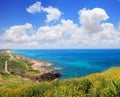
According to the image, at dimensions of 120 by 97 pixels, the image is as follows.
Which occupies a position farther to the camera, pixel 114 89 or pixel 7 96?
pixel 7 96

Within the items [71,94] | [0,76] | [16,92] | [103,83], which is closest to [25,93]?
[16,92]

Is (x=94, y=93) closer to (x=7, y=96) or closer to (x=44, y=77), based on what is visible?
(x=7, y=96)

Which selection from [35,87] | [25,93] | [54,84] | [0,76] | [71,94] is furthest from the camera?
[0,76]

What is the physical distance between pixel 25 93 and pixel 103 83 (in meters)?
5.72

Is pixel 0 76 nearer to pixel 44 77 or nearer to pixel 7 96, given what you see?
pixel 44 77

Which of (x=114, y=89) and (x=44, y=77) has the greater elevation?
(x=114, y=89)

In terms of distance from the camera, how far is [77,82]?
1775 centimetres

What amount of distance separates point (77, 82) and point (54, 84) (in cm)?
Result: 193

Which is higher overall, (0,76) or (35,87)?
(35,87)

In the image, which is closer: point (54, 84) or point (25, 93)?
point (25, 93)

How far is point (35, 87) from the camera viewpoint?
1700 centimetres

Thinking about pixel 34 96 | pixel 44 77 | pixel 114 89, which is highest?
pixel 114 89

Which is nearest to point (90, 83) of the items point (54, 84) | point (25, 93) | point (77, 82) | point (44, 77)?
point (77, 82)

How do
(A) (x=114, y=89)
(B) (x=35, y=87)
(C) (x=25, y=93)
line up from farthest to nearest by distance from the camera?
(B) (x=35, y=87) → (C) (x=25, y=93) → (A) (x=114, y=89)
